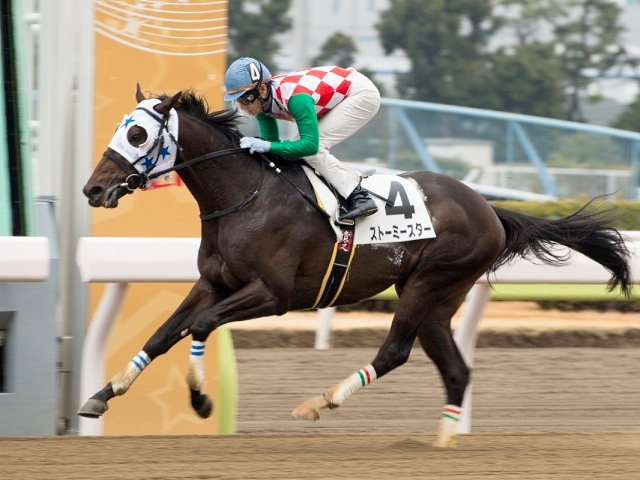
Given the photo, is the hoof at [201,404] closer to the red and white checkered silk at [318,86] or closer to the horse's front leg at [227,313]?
the horse's front leg at [227,313]

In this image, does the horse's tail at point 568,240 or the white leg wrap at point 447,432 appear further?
the horse's tail at point 568,240

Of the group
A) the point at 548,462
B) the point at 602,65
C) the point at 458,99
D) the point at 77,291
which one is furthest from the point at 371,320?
the point at 602,65

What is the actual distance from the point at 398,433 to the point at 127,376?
1.56 meters

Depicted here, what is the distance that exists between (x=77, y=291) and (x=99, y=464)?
1436 millimetres

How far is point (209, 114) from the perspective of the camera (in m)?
4.92

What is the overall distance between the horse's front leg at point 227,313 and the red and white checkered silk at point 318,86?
81cm

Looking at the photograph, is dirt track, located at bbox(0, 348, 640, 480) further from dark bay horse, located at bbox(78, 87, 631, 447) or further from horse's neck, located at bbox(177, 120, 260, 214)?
horse's neck, located at bbox(177, 120, 260, 214)

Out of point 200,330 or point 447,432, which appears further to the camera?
point 447,432

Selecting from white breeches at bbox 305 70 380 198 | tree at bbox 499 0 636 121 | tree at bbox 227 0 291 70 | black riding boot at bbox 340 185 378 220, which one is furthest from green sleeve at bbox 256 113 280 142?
tree at bbox 499 0 636 121

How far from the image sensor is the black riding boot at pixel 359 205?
484cm

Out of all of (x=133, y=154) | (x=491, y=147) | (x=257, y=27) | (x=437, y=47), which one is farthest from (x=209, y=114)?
(x=257, y=27)

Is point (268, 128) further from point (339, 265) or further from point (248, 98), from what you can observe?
point (339, 265)

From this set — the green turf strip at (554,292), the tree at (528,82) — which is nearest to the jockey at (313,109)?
the green turf strip at (554,292)

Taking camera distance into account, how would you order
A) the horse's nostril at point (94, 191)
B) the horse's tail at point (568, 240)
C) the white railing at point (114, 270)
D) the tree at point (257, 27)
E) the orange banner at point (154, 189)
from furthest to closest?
1. the tree at point (257, 27)
2. the horse's tail at point (568, 240)
3. the orange banner at point (154, 189)
4. the white railing at point (114, 270)
5. the horse's nostril at point (94, 191)
